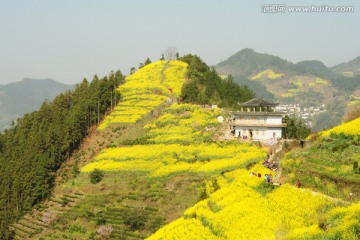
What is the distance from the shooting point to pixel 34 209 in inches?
2547

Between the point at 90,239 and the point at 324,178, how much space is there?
2946 centimetres

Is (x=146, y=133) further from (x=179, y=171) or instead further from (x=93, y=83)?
(x=93, y=83)

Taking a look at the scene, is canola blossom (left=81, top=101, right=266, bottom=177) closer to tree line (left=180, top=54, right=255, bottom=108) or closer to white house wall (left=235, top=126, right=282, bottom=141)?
white house wall (left=235, top=126, right=282, bottom=141)

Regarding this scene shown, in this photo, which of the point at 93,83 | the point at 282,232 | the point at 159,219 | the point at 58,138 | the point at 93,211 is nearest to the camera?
the point at 282,232

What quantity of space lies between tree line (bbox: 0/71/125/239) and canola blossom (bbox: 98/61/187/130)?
3718mm

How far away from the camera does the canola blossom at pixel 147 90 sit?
89.8 meters

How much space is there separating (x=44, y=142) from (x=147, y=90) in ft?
111

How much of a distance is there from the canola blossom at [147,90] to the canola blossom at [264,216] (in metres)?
52.6

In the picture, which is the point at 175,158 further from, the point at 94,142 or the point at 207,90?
A: the point at 207,90

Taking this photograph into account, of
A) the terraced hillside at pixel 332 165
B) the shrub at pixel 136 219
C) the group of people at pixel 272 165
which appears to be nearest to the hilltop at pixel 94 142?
the shrub at pixel 136 219

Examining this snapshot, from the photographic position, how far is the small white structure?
6300cm

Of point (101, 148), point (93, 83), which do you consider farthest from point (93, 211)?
point (93, 83)

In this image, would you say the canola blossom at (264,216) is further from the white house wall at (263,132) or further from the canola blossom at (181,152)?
the white house wall at (263,132)

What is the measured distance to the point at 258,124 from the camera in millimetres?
63625
